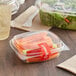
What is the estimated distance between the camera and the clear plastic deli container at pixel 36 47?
658 millimetres

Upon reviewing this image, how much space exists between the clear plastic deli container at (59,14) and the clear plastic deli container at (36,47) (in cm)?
13

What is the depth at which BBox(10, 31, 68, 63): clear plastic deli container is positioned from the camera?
0.66 meters

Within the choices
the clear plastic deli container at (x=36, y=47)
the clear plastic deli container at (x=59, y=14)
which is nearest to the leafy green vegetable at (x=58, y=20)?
the clear plastic deli container at (x=59, y=14)

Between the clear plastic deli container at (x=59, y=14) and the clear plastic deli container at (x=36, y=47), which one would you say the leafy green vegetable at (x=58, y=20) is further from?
the clear plastic deli container at (x=36, y=47)

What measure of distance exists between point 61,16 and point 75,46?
5.7 inches

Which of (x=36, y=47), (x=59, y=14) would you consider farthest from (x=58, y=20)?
(x=36, y=47)

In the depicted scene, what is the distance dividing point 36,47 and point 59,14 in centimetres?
23

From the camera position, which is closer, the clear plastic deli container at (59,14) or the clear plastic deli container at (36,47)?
the clear plastic deli container at (36,47)

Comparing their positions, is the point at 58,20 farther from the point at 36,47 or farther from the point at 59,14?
the point at 36,47

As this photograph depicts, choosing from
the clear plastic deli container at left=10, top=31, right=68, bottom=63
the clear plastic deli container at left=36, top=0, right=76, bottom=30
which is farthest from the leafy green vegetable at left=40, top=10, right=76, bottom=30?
the clear plastic deli container at left=10, top=31, right=68, bottom=63

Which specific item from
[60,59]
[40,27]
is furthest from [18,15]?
[60,59]

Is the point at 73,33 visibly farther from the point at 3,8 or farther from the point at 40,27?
the point at 3,8

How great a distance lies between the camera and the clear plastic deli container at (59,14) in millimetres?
844

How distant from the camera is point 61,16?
2.77 feet
